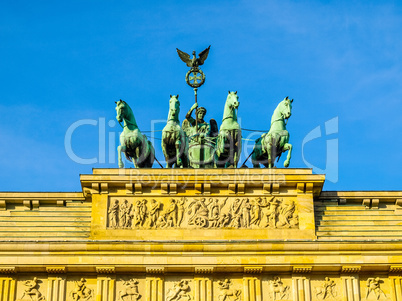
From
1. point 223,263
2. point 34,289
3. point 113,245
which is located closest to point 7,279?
point 34,289

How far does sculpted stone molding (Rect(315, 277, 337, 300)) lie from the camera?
39312 millimetres

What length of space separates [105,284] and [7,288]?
2.96 m

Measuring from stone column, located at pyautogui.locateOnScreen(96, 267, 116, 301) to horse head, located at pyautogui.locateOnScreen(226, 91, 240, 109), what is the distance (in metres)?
6.87

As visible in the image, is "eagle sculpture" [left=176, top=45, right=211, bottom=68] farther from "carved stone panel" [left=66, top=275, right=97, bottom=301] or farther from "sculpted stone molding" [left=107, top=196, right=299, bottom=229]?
"carved stone panel" [left=66, top=275, right=97, bottom=301]

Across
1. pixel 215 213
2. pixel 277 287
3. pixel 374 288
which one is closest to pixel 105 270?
pixel 215 213

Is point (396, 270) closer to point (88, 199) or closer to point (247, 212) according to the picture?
point (247, 212)

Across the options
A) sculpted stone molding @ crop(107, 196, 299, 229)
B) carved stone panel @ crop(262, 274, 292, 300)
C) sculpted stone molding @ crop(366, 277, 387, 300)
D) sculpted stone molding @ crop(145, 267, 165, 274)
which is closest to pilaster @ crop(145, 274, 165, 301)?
sculpted stone molding @ crop(145, 267, 165, 274)

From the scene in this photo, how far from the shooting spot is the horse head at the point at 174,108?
4216cm

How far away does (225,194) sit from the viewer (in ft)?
134

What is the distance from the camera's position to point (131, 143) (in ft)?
137

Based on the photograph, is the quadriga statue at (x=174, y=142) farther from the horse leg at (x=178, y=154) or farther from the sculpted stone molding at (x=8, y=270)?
the sculpted stone molding at (x=8, y=270)

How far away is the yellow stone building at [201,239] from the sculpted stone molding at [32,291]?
30 mm

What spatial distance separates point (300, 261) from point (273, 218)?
70.4 inches

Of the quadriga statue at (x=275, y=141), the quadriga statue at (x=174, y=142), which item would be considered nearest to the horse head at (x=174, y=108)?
the quadriga statue at (x=174, y=142)
